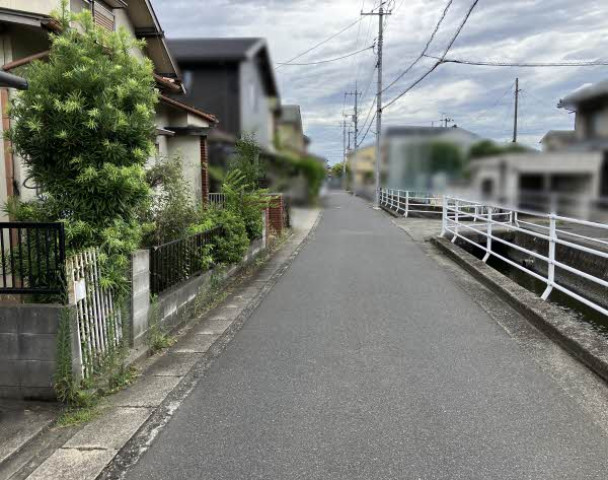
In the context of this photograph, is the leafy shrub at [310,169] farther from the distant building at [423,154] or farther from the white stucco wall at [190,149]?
the distant building at [423,154]

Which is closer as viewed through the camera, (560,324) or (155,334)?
(155,334)

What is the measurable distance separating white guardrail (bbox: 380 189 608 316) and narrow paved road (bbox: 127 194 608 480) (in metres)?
1.25

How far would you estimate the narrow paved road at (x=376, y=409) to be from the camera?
2.86m

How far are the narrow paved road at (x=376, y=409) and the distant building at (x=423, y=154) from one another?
160 centimetres

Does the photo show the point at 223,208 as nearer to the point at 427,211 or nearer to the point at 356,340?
the point at 356,340

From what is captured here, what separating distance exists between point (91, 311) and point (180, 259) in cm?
223

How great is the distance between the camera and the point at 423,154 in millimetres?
3781

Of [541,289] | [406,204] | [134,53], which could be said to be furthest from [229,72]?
[406,204]

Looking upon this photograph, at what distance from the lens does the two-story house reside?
615 centimetres

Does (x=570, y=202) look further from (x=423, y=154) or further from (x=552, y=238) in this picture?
(x=552, y=238)

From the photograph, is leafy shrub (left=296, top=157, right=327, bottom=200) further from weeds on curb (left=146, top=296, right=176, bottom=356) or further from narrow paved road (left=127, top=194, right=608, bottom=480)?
weeds on curb (left=146, top=296, right=176, bottom=356)

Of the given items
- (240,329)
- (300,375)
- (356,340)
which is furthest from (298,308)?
(300,375)

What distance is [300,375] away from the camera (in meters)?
4.24

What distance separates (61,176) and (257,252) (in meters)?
6.63
